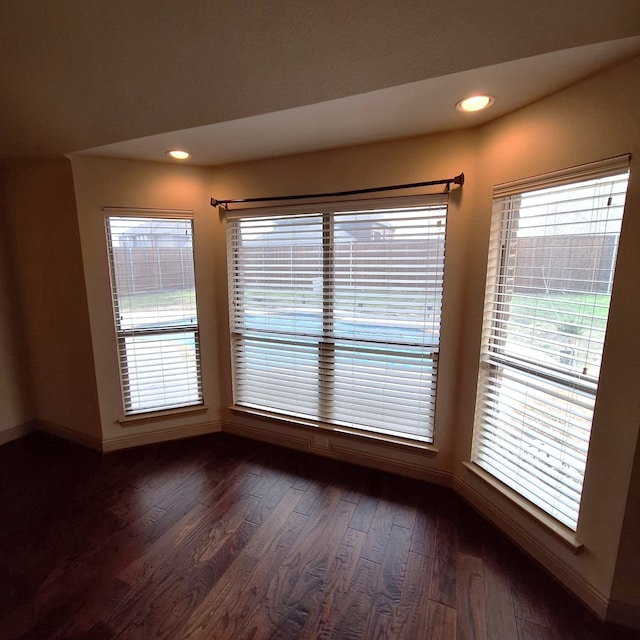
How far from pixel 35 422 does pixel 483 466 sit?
3900mm

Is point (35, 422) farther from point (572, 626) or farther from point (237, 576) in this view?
point (572, 626)

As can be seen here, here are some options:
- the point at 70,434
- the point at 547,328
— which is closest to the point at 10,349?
the point at 70,434

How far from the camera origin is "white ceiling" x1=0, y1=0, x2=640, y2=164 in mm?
1017

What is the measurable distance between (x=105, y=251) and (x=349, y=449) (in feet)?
8.07

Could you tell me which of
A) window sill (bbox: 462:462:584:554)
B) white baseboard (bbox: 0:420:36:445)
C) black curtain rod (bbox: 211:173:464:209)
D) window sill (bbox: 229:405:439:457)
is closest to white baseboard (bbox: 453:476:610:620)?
window sill (bbox: 462:462:584:554)

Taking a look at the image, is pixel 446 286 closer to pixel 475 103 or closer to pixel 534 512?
pixel 475 103

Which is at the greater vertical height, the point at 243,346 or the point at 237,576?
the point at 243,346

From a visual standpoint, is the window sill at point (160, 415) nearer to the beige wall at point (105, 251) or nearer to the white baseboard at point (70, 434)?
the beige wall at point (105, 251)

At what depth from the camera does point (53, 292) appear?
2.64 m

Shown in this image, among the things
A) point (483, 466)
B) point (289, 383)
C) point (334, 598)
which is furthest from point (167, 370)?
point (483, 466)

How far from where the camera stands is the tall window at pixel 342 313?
217 cm

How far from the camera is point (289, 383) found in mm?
2682

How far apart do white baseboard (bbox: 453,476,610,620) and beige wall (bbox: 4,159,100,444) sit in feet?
9.59

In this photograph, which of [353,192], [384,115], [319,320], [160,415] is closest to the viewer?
[384,115]
